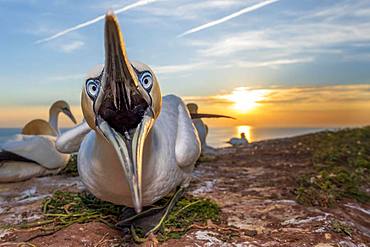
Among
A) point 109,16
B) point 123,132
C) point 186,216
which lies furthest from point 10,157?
point 109,16

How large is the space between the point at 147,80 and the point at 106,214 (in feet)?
5.44

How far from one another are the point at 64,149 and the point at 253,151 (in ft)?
15.0

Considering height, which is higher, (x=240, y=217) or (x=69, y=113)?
(x=69, y=113)

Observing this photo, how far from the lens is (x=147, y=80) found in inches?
69.2

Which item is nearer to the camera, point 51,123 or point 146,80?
point 146,80

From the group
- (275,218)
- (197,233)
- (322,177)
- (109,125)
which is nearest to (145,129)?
(109,125)

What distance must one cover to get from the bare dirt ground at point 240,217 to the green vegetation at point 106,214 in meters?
0.07

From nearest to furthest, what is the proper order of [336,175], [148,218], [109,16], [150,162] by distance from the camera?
[109,16] < [150,162] < [148,218] < [336,175]

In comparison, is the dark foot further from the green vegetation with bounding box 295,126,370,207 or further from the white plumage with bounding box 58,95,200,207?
the green vegetation with bounding box 295,126,370,207

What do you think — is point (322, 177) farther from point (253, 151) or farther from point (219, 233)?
point (253, 151)

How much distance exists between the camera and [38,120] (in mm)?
6188

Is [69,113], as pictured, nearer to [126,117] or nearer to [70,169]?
[70,169]

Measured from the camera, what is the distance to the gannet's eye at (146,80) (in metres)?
1.75

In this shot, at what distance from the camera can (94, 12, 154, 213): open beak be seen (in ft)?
5.37
